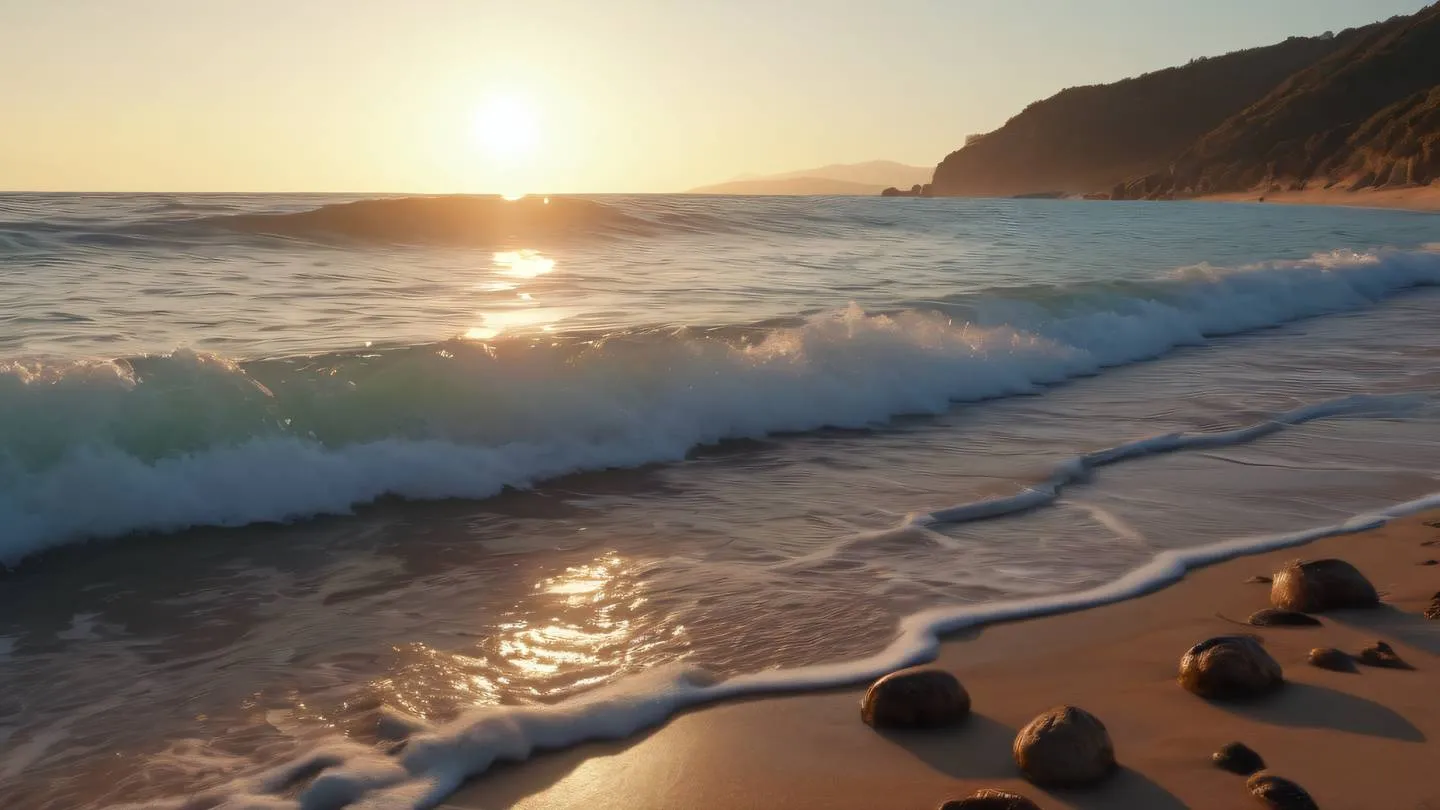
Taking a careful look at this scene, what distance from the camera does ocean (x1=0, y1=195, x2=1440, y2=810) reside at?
133 inches

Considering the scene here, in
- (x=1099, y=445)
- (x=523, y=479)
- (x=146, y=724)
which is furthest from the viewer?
(x=1099, y=445)

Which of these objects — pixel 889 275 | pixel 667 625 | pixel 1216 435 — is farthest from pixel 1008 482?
pixel 889 275

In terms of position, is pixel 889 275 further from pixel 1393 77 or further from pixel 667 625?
pixel 1393 77

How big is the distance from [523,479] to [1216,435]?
414 cm

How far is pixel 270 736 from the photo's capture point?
10.4 ft

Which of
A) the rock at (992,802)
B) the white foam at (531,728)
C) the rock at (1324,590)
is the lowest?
the white foam at (531,728)

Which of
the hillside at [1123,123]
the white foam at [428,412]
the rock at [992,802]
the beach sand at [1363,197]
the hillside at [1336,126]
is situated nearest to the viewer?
the rock at [992,802]

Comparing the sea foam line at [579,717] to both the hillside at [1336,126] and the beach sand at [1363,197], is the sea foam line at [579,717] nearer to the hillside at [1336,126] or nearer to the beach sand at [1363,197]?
the beach sand at [1363,197]

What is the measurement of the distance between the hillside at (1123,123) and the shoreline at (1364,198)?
4047cm

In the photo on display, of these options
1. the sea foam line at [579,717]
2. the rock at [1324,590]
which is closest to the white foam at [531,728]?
the sea foam line at [579,717]

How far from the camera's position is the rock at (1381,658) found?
10.9 ft

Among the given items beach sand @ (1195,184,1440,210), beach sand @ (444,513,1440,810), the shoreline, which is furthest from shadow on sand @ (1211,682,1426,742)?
beach sand @ (1195,184,1440,210)

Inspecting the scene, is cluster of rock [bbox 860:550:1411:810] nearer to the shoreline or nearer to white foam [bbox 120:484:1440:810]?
white foam [bbox 120:484:1440:810]

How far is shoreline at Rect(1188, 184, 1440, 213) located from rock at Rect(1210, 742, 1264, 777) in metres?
47.8
